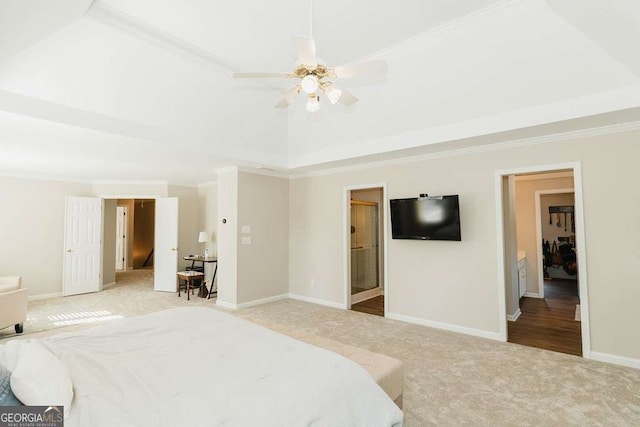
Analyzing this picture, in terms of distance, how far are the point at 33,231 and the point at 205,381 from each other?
6.86m

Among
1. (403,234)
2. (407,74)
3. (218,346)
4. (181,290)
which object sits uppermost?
(407,74)

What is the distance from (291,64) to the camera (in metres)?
3.42

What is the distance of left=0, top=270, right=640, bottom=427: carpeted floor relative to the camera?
2338 millimetres

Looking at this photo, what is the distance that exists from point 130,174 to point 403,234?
18.3ft

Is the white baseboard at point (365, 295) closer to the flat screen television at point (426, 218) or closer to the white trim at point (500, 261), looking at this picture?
the flat screen television at point (426, 218)

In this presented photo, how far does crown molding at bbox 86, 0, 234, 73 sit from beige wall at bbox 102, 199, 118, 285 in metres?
5.74

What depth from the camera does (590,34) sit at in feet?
7.68

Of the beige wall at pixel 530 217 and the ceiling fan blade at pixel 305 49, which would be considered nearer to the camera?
the ceiling fan blade at pixel 305 49

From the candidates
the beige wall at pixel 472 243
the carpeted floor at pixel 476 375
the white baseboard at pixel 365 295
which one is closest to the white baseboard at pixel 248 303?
the carpeted floor at pixel 476 375

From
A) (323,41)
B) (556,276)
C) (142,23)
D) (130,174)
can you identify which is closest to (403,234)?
(323,41)

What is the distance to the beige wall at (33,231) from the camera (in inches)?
232

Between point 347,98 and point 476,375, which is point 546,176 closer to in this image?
point 476,375

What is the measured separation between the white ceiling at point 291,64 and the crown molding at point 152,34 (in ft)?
0.04

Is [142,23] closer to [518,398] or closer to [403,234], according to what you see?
[403,234]
